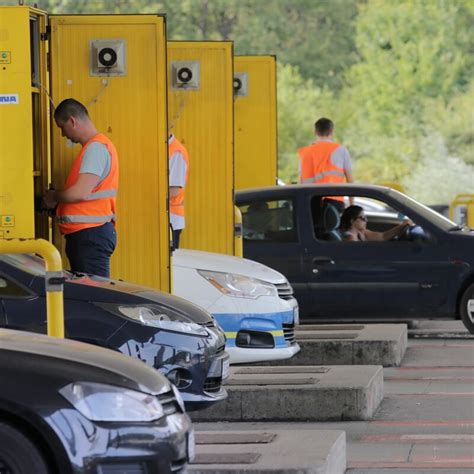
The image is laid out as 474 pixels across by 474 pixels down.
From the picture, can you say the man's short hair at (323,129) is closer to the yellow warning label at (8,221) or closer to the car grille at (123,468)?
the yellow warning label at (8,221)

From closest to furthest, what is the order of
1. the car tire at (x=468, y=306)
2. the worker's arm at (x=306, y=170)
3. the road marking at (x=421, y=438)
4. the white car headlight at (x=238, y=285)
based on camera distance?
1. the road marking at (x=421, y=438)
2. the white car headlight at (x=238, y=285)
3. the car tire at (x=468, y=306)
4. the worker's arm at (x=306, y=170)

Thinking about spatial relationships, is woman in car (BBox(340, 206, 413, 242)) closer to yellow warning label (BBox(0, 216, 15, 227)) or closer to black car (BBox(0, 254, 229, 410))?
yellow warning label (BBox(0, 216, 15, 227))

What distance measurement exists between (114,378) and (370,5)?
172ft

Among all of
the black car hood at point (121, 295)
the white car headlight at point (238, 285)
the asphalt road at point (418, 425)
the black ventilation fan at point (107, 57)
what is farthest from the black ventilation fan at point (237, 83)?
the black car hood at point (121, 295)

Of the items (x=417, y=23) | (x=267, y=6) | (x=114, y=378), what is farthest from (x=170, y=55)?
(x=267, y=6)

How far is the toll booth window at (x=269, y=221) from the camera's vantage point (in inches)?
591

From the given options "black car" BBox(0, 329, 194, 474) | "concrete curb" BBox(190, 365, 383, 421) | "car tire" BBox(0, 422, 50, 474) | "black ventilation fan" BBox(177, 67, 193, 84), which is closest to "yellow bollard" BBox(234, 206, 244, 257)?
"black ventilation fan" BBox(177, 67, 193, 84)

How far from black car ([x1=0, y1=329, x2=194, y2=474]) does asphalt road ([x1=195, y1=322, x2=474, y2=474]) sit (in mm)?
2641

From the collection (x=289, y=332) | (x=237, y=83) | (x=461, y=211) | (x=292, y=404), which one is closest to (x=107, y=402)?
(x=292, y=404)

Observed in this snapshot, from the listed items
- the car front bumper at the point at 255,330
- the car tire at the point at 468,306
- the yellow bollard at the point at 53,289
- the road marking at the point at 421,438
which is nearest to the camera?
the yellow bollard at the point at 53,289

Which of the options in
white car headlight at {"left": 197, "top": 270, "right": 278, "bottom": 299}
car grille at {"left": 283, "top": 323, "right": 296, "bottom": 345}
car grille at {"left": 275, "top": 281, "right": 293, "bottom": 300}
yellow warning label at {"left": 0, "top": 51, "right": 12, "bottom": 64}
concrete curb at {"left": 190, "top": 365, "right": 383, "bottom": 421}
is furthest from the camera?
car grille at {"left": 275, "top": 281, "right": 293, "bottom": 300}

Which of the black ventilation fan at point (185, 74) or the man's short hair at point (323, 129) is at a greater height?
the black ventilation fan at point (185, 74)

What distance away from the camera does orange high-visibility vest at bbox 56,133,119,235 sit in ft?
35.3

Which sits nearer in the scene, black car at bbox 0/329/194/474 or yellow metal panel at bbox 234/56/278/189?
black car at bbox 0/329/194/474
